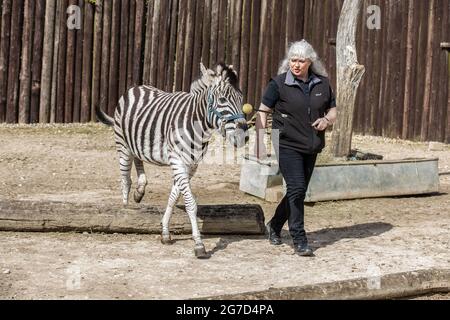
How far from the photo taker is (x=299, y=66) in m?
7.98

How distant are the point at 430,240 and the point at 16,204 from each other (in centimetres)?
368

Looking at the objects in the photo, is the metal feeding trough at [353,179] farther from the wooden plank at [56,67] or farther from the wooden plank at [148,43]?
the wooden plank at [56,67]

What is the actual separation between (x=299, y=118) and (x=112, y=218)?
1.91m

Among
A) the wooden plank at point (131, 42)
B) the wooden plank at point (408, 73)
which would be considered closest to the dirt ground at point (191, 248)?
the wooden plank at point (408, 73)

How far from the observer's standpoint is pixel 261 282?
718 centimetres

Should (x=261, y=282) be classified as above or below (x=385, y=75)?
below

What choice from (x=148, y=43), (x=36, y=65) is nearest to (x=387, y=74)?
(x=148, y=43)

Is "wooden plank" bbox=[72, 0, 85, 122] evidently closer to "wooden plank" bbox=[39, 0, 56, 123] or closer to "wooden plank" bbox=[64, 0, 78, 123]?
"wooden plank" bbox=[64, 0, 78, 123]

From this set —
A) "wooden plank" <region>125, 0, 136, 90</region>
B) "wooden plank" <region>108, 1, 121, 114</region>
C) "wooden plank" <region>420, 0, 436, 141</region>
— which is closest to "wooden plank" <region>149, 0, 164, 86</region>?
"wooden plank" <region>125, 0, 136, 90</region>

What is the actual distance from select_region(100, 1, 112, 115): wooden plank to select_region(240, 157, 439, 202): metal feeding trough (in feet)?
17.7

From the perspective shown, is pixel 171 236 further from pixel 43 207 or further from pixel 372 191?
pixel 372 191
